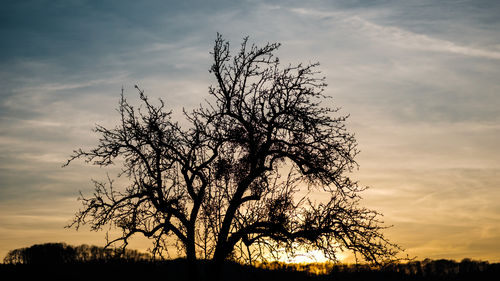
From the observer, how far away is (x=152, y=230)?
17.1 metres

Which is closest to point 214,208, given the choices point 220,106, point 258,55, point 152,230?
point 152,230

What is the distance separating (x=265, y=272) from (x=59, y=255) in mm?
10896

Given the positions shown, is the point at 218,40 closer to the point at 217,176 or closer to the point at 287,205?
the point at 217,176

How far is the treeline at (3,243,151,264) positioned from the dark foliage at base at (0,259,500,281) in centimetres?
46

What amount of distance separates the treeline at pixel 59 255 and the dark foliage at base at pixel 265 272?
1.49ft

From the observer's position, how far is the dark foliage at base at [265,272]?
1925 centimetres

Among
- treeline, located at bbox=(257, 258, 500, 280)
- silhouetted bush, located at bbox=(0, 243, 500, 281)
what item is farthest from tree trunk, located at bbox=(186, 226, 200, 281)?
treeline, located at bbox=(257, 258, 500, 280)

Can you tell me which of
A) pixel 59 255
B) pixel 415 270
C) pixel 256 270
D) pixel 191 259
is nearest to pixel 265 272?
pixel 256 270

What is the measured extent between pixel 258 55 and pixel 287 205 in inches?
224

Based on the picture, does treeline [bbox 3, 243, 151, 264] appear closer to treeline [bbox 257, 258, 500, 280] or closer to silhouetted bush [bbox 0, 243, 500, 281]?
silhouetted bush [bbox 0, 243, 500, 281]

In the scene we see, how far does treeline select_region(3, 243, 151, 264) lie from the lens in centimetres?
2105

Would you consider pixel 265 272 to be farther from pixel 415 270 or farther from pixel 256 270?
pixel 415 270

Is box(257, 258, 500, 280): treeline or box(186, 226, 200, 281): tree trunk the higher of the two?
box(186, 226, 200, 281): tree trunk

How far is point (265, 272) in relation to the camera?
19828 millimetres
